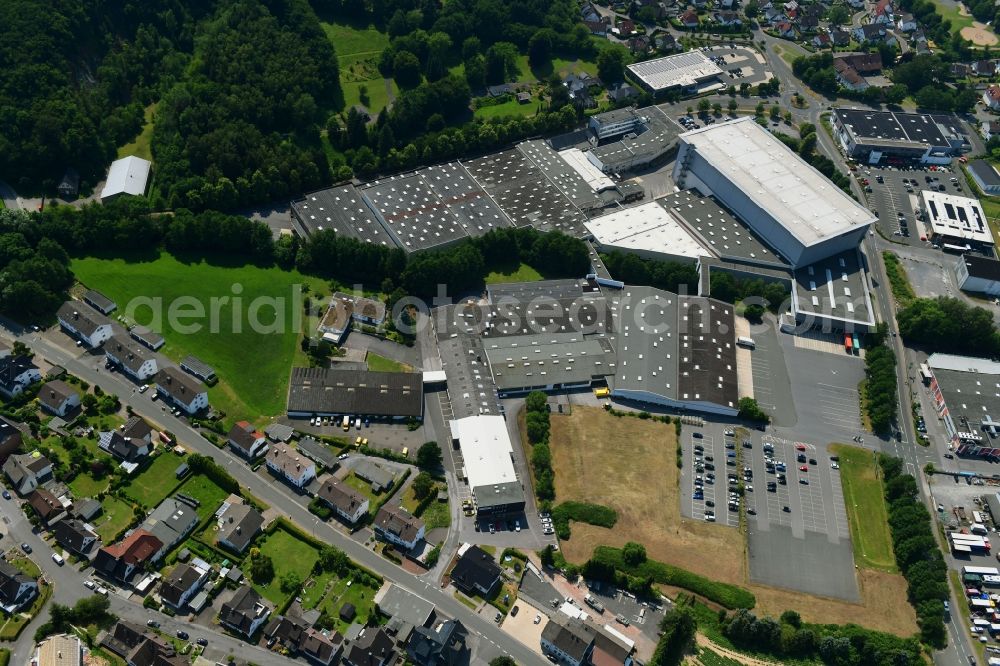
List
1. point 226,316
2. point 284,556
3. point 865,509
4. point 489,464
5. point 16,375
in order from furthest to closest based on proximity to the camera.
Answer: point 226,316
point 865,509
point 16,375
point 489,464
point 284,556

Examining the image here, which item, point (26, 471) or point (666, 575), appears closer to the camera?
point (26, 471)

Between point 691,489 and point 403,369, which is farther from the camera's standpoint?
point 403,369

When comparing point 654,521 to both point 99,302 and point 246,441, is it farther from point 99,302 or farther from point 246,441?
point 99,302

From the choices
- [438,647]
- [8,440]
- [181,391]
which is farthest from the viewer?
[181,391]

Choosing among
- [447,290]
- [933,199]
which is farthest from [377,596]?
[933,199]

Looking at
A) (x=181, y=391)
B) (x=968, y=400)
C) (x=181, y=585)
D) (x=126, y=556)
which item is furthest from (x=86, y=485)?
(x=968, y=400)

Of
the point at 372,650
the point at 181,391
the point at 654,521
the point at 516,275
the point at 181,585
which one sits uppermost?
the point at 181,391

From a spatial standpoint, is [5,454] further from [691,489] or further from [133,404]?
[691,489]
